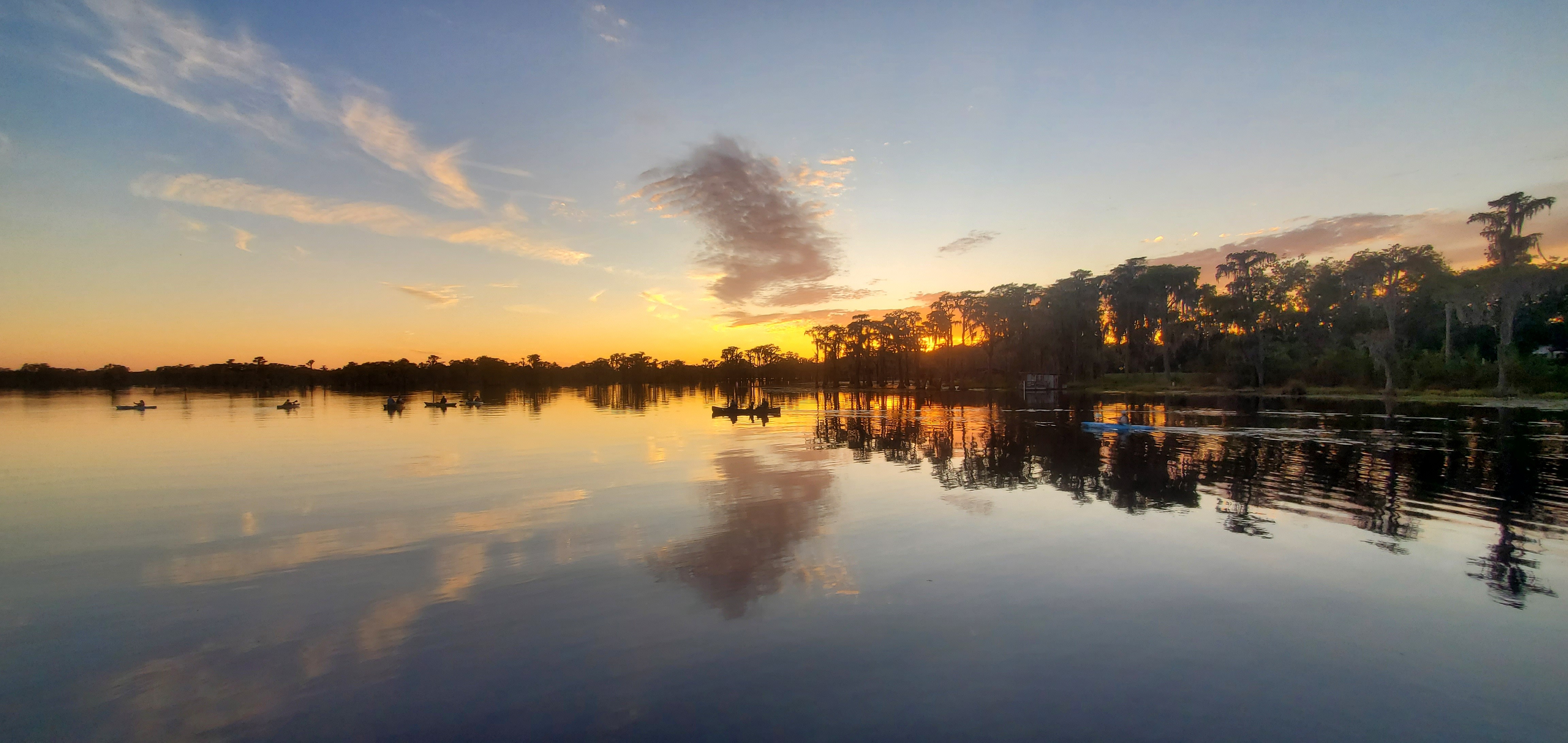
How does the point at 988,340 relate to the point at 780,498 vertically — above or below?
above

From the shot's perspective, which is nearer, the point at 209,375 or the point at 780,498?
the point at 780,498

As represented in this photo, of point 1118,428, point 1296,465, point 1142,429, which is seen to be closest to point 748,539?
point 1296,465

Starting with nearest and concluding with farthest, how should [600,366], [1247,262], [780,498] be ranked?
1. [780,498]
2. [1247,262]
3. [600,366]

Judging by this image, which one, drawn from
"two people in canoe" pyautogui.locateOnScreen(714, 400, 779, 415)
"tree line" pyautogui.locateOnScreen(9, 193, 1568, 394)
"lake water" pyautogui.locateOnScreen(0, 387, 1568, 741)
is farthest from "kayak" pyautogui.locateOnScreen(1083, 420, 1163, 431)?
"tree line" pyautogui.locateOnScreen(9, 193, 1568, 394)

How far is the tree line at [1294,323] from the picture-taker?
159ft

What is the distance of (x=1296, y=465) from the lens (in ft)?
63.2

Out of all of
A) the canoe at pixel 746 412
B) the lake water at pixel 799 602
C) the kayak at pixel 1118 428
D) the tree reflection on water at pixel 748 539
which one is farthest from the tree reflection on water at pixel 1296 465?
the canoe at pixel 746 412

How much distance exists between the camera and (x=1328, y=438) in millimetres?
25641

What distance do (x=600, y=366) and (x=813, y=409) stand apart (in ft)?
518

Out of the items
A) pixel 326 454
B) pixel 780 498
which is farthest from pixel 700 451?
pixel 326 454

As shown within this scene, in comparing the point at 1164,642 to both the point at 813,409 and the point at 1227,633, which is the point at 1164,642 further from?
the point at 813,409

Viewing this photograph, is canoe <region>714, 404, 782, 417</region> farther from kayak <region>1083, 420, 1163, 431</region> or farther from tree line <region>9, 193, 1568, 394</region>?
tree line <region>9, 193, 1568, 394</region>

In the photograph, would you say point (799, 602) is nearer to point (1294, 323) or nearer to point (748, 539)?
point (748, 539)

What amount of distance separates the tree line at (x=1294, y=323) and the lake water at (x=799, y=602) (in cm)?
4251
